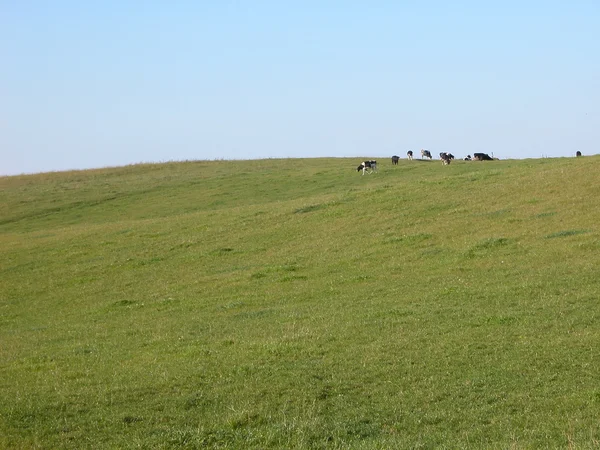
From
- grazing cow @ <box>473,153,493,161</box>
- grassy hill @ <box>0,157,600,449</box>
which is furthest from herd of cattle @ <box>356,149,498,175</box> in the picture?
grassy hill @ <box>0,157,600,449</box>

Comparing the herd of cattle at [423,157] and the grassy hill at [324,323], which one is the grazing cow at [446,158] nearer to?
the herd of cattle at [423,157]

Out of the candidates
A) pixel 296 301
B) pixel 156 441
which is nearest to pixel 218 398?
pixel 156 441

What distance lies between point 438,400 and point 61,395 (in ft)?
19.0

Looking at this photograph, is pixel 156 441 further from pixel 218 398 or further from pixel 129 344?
pixel 129 344

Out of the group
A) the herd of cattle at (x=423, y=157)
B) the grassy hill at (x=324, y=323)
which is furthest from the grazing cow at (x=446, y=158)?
the grassy hill at (x=324, y=323)

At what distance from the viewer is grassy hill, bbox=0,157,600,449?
436 inches

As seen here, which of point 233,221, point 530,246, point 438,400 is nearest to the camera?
point 438,400

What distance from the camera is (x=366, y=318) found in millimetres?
17609

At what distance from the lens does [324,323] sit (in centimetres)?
1753

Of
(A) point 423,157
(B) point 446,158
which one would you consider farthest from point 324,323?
(A) point 423,157

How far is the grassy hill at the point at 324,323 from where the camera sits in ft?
36.4

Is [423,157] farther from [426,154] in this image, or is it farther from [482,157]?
[482,157]

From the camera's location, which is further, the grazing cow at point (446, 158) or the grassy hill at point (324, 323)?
the grazing cow at point (446, 158)

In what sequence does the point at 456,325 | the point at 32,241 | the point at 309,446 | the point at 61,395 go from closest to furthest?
the point at 309,446 < the point at 61,395 < the point at 456,325 < the point at 32,241
